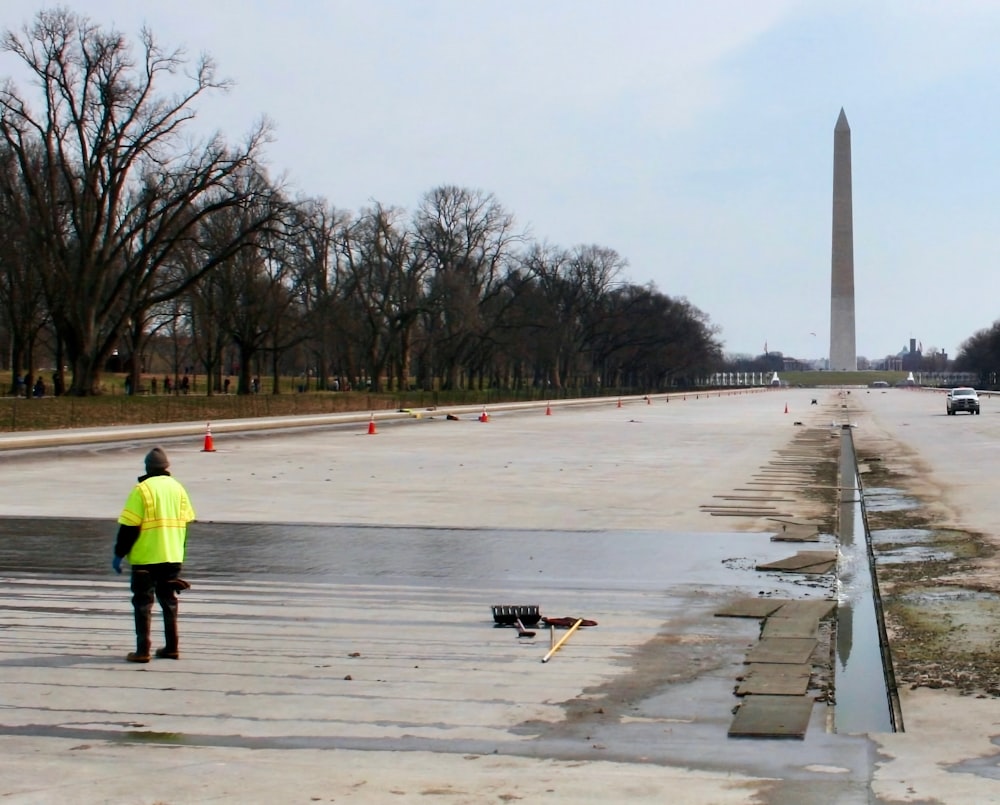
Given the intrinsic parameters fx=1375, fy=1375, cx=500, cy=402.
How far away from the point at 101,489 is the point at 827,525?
1275 cm

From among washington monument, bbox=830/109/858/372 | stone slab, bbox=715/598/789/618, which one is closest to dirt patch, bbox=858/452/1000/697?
stone slab, bbox=715/598/789/618

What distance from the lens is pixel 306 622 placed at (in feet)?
36.9

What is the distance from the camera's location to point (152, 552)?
31.6 ft

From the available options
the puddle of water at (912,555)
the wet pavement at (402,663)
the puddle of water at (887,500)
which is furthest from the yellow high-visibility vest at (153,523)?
the puddle of water at (887,500)

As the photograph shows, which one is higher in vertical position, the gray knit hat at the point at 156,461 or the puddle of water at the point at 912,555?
the gray knit hat at the point at 156,461

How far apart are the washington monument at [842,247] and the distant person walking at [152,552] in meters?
140

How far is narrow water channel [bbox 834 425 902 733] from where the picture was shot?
325 inches

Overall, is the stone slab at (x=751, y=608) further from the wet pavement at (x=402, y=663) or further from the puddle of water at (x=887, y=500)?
the puddle of water at (x=887, y=500)

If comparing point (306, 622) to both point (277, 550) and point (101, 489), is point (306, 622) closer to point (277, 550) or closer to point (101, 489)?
point (277, 550)

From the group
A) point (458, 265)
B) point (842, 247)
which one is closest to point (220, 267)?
point (458, 265)

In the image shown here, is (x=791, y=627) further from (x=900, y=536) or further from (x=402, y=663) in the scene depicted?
(x=900, y=536)

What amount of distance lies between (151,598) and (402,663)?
182 cm

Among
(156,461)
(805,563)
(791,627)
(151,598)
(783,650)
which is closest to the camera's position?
(151,598)

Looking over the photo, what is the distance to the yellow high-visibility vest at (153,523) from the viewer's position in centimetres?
962
